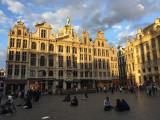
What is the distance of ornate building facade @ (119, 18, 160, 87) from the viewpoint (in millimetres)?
43125

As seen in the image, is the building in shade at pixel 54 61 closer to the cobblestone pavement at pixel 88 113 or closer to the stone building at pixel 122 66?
the stone building at pixel 122 66

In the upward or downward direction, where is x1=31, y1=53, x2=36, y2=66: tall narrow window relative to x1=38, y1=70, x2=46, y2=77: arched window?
upward

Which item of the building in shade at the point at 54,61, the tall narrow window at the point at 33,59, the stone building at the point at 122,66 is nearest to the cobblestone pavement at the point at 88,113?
the building in shade at the point at 54,61

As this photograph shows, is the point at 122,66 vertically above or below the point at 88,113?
above

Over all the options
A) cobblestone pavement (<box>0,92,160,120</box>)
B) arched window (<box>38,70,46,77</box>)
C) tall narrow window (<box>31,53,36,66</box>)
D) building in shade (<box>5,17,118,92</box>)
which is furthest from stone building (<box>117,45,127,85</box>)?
cobblestone pavement (<box>0,92,160,120</box>)

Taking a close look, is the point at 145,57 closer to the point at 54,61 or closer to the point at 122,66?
the point at 122,66

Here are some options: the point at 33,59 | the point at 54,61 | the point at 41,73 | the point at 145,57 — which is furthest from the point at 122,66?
the point at 33,59

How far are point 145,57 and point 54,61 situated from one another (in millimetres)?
31573

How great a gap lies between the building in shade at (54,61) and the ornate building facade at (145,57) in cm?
771

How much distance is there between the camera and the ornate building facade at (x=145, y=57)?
4312 centimetres

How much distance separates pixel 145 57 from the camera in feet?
156

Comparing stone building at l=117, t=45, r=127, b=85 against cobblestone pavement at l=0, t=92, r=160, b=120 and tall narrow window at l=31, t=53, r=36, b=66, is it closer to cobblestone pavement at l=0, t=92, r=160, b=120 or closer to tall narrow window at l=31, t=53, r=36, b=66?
tall narrow window at l=31, t=53, r=36, b=66

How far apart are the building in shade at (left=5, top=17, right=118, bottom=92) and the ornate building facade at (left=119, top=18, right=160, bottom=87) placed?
7710mm

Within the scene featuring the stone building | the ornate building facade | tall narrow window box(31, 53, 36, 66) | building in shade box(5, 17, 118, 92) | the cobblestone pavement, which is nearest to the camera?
the cobblestone pavement
